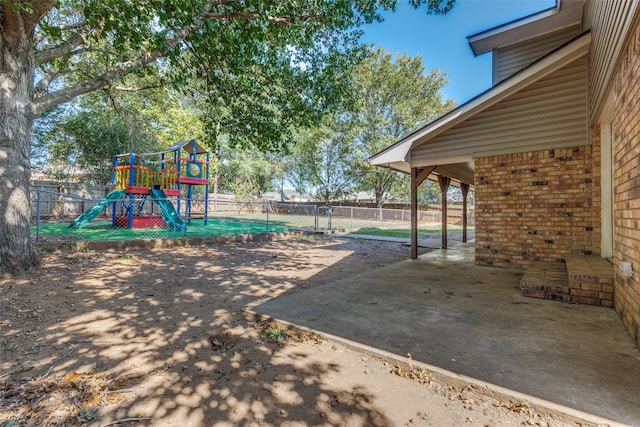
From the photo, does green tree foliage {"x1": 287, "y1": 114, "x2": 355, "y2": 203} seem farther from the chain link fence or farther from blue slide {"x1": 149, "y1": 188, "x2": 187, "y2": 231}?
blue slide {"x1": 149, "y1": 188, "x2": 187, "y2": 231}

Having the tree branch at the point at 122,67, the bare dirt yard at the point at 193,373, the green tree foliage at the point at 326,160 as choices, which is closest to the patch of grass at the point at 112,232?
the tree branch at the point at 122,67

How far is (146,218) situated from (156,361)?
450 inches

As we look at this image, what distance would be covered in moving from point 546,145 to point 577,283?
2830mm

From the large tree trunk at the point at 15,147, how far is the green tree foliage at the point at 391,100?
19087mm

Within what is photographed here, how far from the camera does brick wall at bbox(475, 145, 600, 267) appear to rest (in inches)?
199

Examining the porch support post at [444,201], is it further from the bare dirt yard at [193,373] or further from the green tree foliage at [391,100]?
Result: the green tree foliage at [391,100]

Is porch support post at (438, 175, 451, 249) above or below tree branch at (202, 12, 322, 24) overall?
below

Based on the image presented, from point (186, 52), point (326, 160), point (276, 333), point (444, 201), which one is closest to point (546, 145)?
point (444, 201)

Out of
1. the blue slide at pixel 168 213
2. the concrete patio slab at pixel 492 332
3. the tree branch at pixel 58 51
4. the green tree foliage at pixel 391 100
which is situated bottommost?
the concrete patio slab at pixel 492 332

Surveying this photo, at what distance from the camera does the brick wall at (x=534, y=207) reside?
16.6 ft

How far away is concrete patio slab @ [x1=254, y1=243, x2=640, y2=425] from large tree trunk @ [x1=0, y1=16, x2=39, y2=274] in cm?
439

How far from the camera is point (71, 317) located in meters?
3.38

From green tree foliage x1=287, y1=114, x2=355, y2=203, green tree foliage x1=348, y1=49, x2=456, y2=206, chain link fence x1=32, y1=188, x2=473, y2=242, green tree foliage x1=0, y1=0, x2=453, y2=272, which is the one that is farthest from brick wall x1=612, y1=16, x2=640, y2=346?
green tree foliage x1=287, y1=114, x2=355, y2=203

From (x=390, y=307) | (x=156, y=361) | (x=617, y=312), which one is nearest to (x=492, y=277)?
(x=617, y=312)
